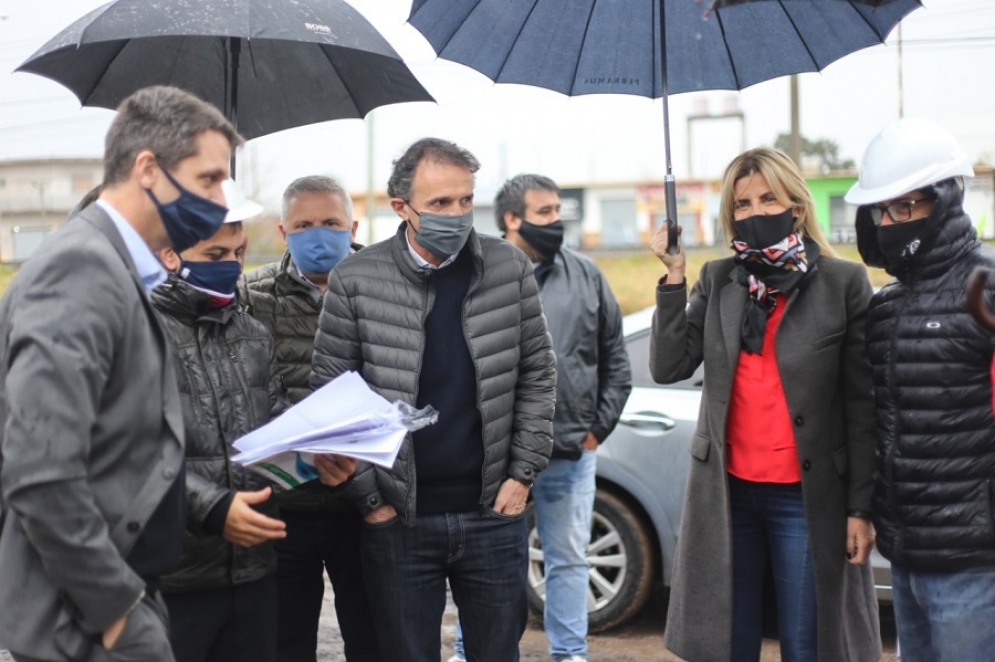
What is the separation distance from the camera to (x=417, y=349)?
12.7 feet

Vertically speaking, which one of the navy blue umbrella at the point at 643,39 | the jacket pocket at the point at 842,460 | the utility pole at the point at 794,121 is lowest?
the jacket pocket at the point at 842,460

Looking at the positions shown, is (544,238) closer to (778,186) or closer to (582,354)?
(582,354)

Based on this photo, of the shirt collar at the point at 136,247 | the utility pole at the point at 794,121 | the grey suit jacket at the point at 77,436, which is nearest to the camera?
the grey suit jacket at the point at 77,436

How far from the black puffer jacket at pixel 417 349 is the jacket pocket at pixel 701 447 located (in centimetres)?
51

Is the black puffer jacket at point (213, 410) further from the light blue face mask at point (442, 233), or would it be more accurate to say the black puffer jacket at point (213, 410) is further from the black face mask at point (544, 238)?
the black face mask at point (544, 238)

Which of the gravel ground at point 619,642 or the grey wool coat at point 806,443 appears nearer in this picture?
the grey wool coat at point 806,443

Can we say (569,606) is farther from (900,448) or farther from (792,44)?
(792,44)

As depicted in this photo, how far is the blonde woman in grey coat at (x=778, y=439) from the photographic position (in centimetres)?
387

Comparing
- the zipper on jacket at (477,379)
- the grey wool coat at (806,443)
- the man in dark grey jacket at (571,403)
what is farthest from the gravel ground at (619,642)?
the zipper on jacket at (477,379)

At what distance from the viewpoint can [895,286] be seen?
3.77 m

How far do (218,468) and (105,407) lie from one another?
995mm

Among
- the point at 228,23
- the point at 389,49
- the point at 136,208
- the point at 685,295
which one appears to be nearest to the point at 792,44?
the point at 685,295

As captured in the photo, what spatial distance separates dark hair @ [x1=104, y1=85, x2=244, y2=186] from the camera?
2.63m

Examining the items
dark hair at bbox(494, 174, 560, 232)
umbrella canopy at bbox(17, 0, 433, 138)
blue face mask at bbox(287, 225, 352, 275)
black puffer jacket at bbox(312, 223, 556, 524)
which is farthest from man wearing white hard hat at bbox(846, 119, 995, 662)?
dark hair at bbox(494, 174, 560, 232)
